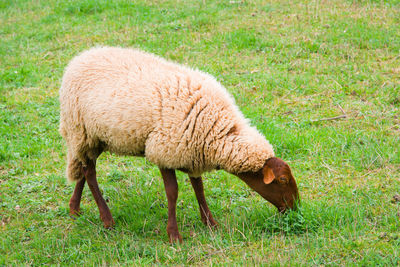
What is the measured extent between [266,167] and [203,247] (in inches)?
35.1

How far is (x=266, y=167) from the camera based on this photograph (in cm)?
423

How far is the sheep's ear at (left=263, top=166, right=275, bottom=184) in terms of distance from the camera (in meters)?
4.17

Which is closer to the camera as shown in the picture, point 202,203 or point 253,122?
point 202,203

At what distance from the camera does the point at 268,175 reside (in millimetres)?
4203

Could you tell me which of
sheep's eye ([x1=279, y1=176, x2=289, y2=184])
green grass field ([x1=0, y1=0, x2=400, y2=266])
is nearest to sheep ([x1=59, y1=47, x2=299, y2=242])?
sheep's eye ([x1=279, y1=176, x2=289, y2=184])

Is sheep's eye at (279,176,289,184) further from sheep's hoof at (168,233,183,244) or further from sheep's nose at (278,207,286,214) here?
A: sheep's hoof at (168,233,183,244)

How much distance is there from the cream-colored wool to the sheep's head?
10cm

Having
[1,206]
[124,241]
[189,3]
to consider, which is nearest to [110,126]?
A: [124,241]

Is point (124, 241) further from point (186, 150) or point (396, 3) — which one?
point (396, 3)

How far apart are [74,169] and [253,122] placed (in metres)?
2.47

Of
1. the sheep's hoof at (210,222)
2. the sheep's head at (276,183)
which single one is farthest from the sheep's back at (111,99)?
the sheep's head at (276,183)

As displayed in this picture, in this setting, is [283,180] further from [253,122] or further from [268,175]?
[253,122]

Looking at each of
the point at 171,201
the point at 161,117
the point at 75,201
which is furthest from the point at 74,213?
the point at 161,117

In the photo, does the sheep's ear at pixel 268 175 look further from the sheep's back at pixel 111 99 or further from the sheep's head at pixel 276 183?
the sheep's back at pixel 111 99
